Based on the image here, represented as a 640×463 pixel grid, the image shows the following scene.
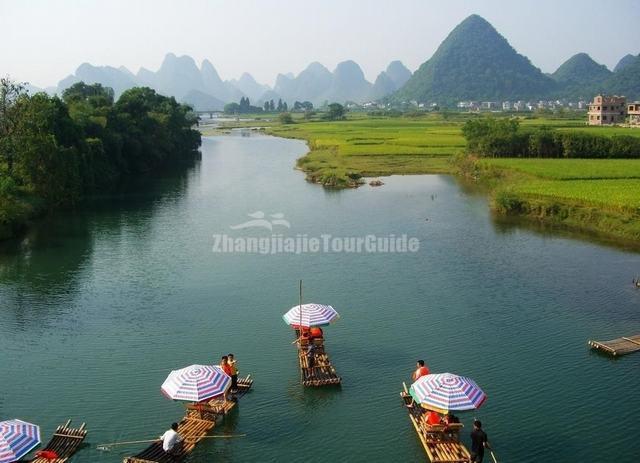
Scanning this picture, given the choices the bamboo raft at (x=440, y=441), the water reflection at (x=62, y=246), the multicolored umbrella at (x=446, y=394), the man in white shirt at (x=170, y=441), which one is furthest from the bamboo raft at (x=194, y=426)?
the water reflection at (x=62, y=246)

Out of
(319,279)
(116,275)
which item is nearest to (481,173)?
(319,279)

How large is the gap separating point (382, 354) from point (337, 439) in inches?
203

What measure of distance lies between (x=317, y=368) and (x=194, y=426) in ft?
14.7

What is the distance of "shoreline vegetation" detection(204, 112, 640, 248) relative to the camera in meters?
38.5

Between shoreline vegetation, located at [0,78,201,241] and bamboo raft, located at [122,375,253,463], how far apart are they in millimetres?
25403

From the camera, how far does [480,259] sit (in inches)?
1268

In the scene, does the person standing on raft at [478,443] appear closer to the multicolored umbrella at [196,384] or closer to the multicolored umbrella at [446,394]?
the multicolored umbrella at [446,394]

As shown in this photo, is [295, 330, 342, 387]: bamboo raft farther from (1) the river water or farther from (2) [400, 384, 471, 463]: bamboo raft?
(2) [400, 384, 471, 463]: bamboo raft

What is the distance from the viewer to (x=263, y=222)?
137ft

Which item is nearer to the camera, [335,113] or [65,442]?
[65,442]

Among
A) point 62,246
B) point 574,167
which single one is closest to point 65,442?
point 62,246

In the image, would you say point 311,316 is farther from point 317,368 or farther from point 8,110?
point 8,110

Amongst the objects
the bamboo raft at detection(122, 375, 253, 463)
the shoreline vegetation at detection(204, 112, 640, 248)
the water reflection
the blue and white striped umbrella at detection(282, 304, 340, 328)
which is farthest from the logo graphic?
the bamboo raft at detection(122, 375, 253, 463)

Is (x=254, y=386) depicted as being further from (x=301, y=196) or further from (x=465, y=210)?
(x=301, y=196)
